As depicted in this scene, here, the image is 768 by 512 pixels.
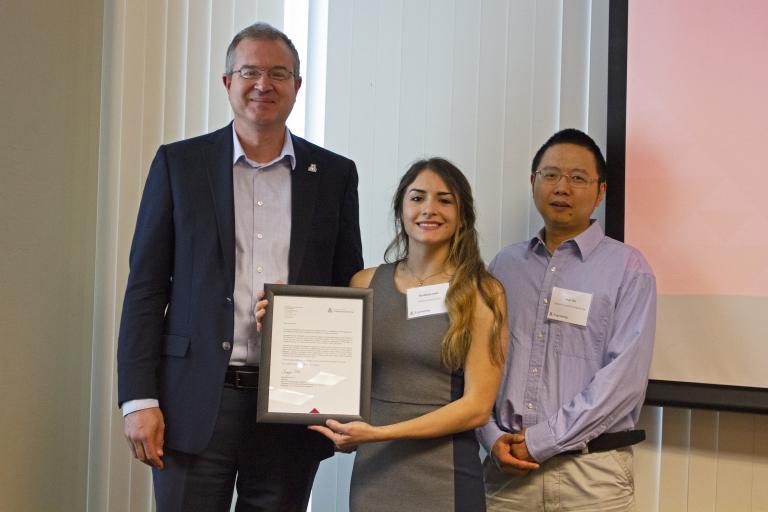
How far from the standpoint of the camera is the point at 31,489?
229 centimetres

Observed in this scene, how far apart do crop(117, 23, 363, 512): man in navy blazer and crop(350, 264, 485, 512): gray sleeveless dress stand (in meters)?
0.20

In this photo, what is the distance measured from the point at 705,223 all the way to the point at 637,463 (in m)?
0.83

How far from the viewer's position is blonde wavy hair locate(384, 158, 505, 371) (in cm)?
184

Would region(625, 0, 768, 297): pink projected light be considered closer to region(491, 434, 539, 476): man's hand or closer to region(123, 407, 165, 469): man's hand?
region(491, 434, 539, 476): man's hand

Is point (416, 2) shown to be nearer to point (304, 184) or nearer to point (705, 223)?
point (304, 184)

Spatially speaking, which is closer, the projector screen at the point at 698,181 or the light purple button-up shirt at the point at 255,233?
the light purple button-up shirt at the point at 255,233

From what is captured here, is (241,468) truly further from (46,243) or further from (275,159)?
(46,243)

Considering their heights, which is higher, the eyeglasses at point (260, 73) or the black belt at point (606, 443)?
the eyeglasses at point (260, 73)

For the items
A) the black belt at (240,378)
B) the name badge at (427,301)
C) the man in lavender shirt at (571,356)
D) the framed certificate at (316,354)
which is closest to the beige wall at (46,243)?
the black belt at (240,378)

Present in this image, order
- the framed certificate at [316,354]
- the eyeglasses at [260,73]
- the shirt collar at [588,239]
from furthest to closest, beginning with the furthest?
the shirt collar at [588,239] < the eyeglasses at [260,73] < the framed certificate at [316,354]

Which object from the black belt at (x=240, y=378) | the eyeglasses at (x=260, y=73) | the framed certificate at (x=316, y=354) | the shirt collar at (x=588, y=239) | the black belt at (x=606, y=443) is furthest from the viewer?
the shirt collar at (x=588, y=239)

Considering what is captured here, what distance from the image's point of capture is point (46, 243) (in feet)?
7.71

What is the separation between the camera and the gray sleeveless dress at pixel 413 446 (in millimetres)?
1810

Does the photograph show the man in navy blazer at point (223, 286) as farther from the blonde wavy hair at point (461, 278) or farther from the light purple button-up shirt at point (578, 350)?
the light purple button-up shirt at point (578, 350)
